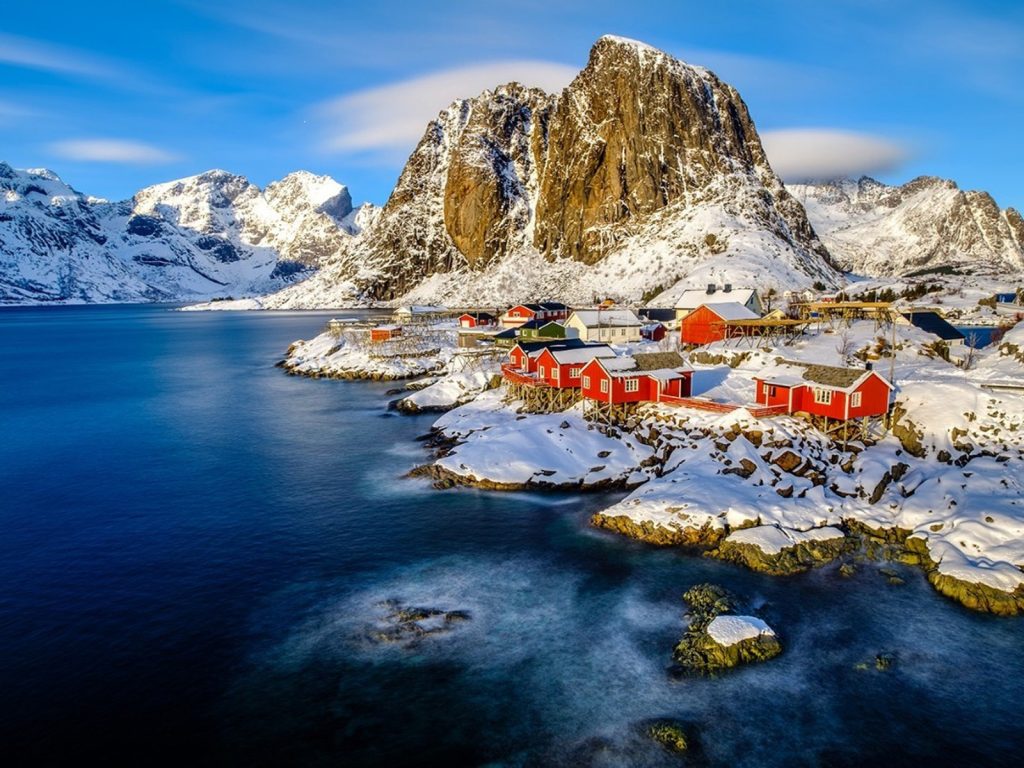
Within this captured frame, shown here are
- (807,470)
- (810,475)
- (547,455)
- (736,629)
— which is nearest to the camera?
(736,629)

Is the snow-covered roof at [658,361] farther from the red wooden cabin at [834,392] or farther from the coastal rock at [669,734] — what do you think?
the coastal rock at [669,734]

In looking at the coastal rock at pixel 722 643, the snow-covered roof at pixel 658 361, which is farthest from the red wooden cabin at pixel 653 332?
the coastal rock at pixel 722 643

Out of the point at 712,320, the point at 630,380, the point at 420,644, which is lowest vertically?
the point at 420,644

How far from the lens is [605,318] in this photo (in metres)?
95.1

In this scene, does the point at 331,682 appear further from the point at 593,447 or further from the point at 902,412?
the point at 902,412

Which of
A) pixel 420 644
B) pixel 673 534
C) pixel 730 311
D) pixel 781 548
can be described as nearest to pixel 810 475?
pixel 781 548

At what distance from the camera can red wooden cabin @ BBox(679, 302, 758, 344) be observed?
7719cm

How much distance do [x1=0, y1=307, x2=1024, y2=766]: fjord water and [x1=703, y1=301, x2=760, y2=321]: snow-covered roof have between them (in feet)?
142

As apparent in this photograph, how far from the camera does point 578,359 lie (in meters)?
59.2

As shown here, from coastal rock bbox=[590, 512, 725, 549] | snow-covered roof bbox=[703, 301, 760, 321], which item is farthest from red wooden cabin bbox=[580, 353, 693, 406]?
snow-covered roof bbox=[703, 301, 760, 321]

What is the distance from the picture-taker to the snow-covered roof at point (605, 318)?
93250mm

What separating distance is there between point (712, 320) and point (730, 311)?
258cm

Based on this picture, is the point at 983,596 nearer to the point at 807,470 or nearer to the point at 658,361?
the point at 807,470

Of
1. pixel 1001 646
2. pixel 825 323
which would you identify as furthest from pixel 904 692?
pixel 825 323
